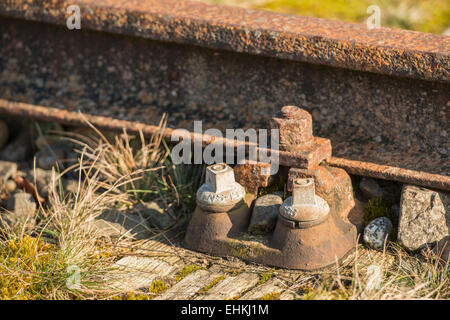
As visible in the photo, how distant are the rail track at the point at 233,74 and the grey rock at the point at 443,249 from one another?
1.15 feet

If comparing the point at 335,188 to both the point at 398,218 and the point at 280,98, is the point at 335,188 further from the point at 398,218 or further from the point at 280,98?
the point at 280,98

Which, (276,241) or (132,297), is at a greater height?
(276,241)

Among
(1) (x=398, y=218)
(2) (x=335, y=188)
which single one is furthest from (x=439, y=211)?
(2) (x=335, y=188)

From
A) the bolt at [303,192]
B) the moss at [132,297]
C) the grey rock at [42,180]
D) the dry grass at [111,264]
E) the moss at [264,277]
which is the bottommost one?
the moss at [132,297]

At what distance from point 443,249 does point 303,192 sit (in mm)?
845

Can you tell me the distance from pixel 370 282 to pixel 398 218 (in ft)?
2.48

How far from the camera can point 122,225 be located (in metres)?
3.95

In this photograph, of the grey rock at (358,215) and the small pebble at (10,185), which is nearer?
the grey rock at (358,215)

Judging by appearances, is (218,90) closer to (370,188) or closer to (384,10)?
(370,188)

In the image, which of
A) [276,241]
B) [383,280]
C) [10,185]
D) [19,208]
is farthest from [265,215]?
[10,185]

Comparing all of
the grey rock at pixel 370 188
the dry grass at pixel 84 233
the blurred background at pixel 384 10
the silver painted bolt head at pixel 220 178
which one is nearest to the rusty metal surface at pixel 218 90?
the grey rock at pixel 370 188

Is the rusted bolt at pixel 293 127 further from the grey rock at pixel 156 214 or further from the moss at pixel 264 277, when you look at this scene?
the grey rock at pixel 156 214

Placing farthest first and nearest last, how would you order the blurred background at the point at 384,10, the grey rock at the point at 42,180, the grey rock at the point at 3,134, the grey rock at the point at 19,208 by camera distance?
the blurred background at the point at 384,10 → the grey rock at the point at 3,134 → the grey rock at the point at 42,180 → the grey rock at the point at 19,208

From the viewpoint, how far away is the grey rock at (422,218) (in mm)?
3553
